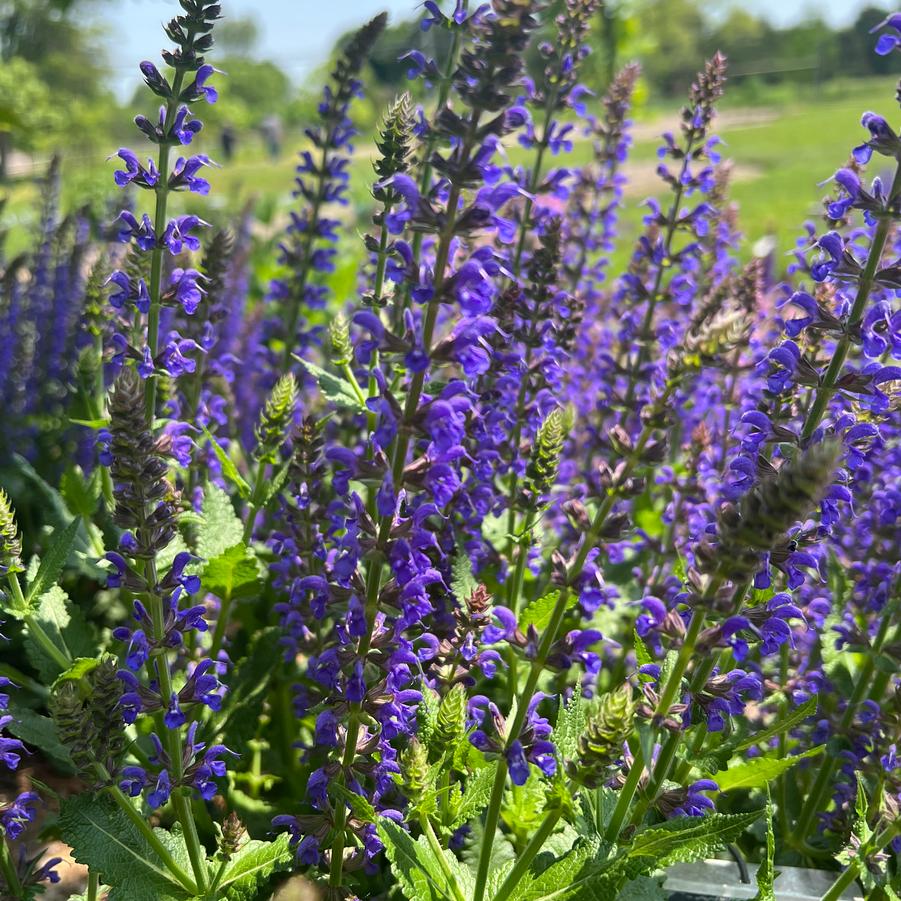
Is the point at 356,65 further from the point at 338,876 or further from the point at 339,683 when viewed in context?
the point at 338,876

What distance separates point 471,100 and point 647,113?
12.5 metres

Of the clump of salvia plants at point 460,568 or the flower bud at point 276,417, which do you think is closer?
the clump of salvia plants at point 460,568

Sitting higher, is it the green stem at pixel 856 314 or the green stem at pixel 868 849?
the green stem at pixel 856 314

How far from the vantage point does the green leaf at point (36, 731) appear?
3.33 meters

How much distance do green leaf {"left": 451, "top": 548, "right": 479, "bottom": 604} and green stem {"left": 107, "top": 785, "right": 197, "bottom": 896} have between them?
141 centimetres

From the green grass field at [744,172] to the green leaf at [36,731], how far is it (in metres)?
3.34

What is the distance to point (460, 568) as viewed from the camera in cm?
353

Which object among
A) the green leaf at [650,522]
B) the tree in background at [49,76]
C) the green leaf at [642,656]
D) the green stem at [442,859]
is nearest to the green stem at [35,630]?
the green stem at [442,859]

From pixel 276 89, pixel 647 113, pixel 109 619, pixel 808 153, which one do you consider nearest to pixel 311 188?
pixel 109 619

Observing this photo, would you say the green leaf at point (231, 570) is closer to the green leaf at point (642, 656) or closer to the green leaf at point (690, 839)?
the green leaf at point (642, 656)

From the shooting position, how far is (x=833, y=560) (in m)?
4.80

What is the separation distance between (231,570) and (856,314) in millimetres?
2697

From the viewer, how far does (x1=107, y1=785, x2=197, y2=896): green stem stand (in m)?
2.77

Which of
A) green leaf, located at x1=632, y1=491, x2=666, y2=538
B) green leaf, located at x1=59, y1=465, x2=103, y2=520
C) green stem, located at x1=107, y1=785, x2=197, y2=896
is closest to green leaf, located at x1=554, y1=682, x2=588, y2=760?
green stem, located at x1=107, y1=785, x2=197, y2=896
